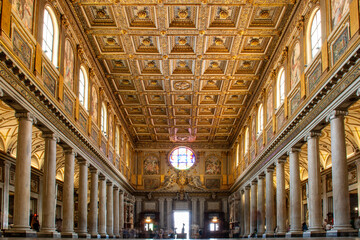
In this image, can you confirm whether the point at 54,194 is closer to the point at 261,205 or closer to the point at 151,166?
the point at 261,205

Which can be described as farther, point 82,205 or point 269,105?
point 269,105

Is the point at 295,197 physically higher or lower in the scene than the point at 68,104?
lower

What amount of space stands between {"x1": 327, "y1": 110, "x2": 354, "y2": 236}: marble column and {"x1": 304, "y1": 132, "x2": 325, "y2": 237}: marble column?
102 inches

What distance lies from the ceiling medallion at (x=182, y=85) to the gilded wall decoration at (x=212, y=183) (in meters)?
16.5

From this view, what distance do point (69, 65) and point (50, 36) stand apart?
2.66 meters

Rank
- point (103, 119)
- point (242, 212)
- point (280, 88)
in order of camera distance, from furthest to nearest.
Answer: point (242, 212)
point (103, 119)
point (280, 88)

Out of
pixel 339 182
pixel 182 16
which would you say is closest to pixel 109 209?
pixel 182 16

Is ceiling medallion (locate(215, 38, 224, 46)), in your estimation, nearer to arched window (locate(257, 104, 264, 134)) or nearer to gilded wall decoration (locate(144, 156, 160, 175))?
arched window (locate(257, 104, 264, 134))

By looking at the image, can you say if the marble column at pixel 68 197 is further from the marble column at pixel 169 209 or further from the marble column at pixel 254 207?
the marble column at pixel 169 209

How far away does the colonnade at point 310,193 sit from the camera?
15.6 metres

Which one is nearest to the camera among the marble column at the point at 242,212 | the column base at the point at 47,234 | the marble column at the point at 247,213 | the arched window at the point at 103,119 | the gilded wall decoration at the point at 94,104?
the column base at the point at 47,234

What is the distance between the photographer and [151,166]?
46.0 meters

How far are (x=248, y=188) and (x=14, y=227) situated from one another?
75.8ft

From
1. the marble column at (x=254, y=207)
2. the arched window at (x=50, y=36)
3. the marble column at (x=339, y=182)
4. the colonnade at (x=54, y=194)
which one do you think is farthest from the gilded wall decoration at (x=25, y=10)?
the marble column at (x=254, y=207)
